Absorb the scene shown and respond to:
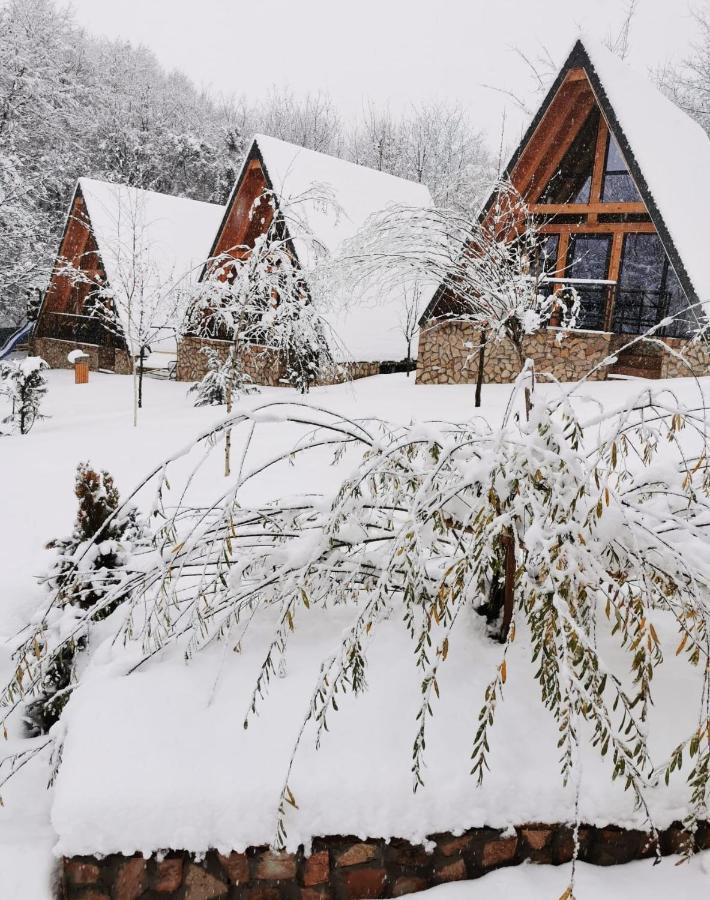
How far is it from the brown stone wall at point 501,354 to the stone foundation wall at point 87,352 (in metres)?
11.0

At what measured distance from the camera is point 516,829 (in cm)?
253

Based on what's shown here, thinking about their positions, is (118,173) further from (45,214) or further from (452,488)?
(452,488)

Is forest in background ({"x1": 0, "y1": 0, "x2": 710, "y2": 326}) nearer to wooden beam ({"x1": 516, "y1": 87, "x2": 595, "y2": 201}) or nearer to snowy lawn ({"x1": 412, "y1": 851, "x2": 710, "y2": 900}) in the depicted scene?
wooden beam ({"x1": 516, "y1": 87, "x2": 595, "y2": 201})

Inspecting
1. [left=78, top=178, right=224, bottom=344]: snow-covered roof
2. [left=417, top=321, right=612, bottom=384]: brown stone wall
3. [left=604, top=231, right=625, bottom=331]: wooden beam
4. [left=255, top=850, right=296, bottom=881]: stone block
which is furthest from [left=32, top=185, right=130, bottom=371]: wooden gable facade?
[left=255, top=850, right=296, bottom=881]: stone block

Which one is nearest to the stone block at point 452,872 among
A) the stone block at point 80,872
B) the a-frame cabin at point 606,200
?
the stone block at point 80,872

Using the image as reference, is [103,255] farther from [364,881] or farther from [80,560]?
[364,881]

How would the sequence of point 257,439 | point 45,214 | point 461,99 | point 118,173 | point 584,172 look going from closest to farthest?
point 257,439 < point 584,172 < point 45,214 < point 118,173 < point 461,99

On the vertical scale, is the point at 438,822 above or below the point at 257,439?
below

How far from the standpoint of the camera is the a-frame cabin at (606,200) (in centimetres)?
1059

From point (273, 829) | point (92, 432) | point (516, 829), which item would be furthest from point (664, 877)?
point (92, 432)

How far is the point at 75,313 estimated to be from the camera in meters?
22.3

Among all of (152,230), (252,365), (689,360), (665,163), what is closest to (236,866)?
(689,360)

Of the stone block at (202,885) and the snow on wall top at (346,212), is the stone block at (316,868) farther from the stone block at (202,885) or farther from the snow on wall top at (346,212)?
the snow on wall top at (346,212)

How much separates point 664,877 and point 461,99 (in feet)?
139
